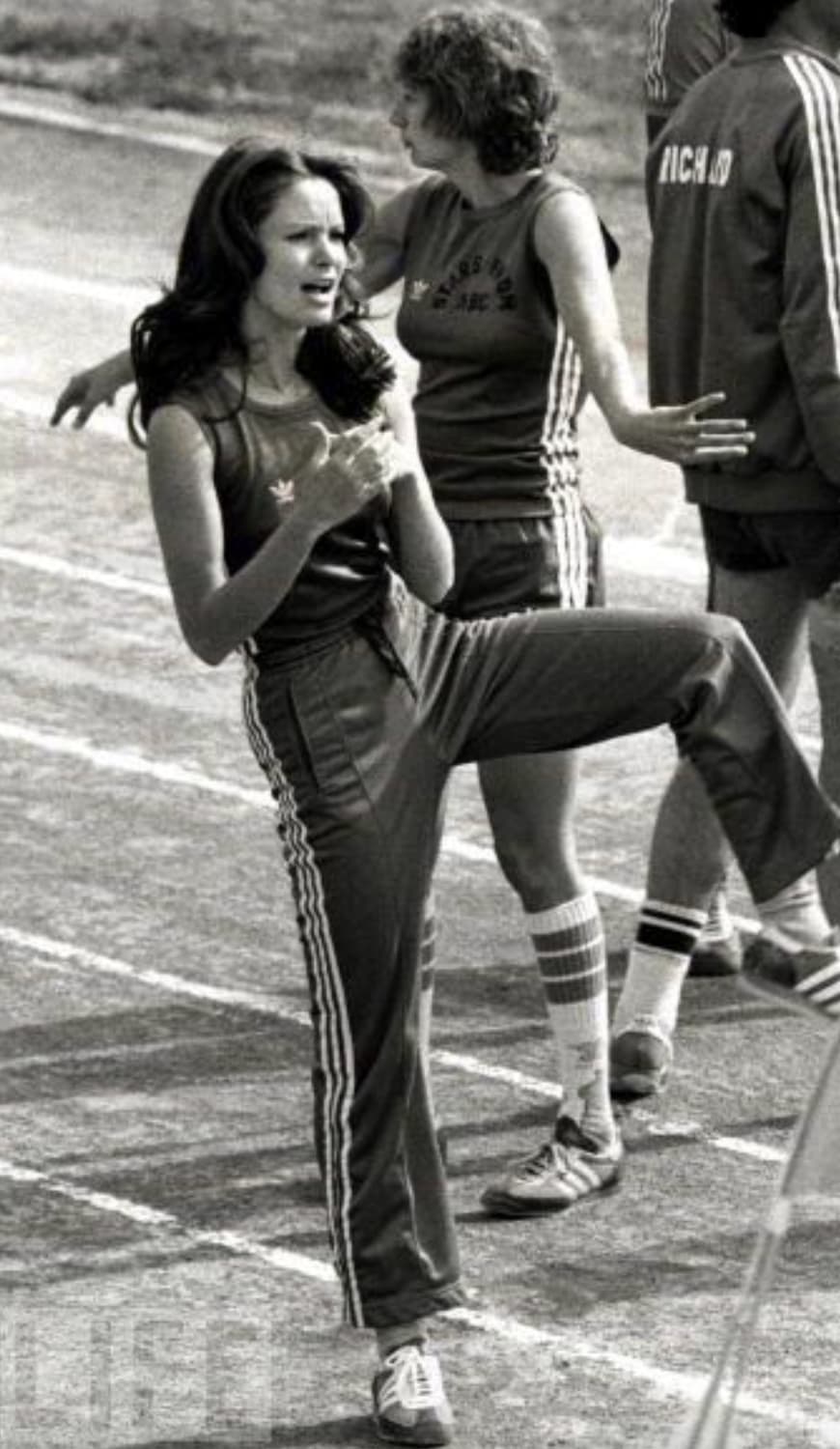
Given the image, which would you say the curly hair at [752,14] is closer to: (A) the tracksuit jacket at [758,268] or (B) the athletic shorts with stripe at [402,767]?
(A) the tracksuit jacket at [758,268]

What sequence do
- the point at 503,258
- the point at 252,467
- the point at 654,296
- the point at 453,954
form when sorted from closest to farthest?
1. the point at 252,467
2. the point at 503,258
3. the point at 654,296
4. the point at 453,954

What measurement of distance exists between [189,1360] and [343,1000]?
0.82m

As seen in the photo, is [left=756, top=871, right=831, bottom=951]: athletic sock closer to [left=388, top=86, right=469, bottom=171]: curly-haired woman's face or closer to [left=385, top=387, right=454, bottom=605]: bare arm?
[left=385, top=387, right=454, bottom=605]: bare arm

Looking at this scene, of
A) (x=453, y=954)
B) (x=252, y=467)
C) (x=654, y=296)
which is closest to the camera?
(x=252, y=467)

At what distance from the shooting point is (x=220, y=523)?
680 centimetres

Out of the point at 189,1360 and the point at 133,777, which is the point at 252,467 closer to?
the point at 189,1360

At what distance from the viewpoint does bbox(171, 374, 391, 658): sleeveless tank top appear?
22.4 ft

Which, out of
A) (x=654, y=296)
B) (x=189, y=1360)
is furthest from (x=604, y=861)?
(x=189, y=1360)

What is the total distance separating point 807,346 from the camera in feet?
26.9

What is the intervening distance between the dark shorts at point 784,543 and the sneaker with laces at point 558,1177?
1.35m

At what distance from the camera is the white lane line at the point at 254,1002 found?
8398 millimetres

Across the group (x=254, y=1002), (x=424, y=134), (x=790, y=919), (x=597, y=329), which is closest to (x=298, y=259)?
(x=597, y=329)

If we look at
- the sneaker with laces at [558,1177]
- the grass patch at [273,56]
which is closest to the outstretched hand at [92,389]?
the sneaker with laces at [558,1177]

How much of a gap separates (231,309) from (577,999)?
1.86 m
